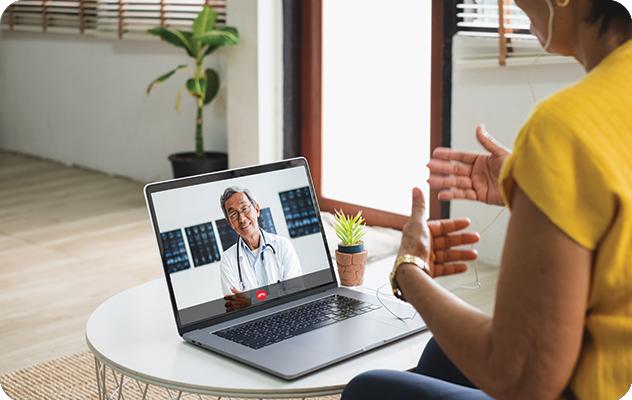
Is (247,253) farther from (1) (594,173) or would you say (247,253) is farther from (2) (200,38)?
(2) (200,38)

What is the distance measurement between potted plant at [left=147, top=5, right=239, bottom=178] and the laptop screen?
8.57ft

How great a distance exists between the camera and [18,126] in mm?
5934

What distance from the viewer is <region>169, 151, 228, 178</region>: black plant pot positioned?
12.8 feet

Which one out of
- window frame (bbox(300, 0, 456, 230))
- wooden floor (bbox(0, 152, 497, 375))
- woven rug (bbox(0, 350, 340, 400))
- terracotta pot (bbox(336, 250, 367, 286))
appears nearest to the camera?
terracotta pot (bbox(336, 250, 367, 286))

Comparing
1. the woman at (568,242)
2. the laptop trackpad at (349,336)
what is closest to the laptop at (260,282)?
the laptop trackpad at (349,336)

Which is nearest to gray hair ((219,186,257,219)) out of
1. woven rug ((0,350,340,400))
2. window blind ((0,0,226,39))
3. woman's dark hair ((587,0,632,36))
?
woman's dark hair ((587,0,632,36))

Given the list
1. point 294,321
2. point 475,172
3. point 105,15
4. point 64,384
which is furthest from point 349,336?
point 105,15

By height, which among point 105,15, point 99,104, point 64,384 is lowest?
point 64,384

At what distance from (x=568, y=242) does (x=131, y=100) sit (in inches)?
178

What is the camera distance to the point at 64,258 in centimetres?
324

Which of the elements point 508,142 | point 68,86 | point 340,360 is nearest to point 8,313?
point 340,360

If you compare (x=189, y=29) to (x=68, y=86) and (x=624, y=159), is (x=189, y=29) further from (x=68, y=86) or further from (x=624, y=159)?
(x=624, y=159)

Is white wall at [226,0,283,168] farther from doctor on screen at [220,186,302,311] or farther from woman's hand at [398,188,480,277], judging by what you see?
woman's hand at [398,188,480,277]

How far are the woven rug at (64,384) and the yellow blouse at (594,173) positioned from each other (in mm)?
1308
